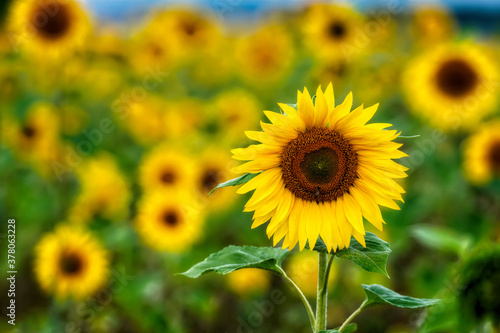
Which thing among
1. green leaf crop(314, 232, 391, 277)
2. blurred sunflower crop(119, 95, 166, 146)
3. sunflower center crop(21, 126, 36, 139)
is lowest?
green leaf crop(314, 232, 391, 277)

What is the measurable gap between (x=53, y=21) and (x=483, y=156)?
7.38 feet

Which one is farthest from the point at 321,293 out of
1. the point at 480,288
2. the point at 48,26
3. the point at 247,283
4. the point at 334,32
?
the point at 334,32

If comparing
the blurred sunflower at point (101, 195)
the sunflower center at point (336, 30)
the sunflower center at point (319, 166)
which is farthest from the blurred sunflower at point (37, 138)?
the sunflower center at point (319, 166)

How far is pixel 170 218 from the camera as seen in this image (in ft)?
9.25

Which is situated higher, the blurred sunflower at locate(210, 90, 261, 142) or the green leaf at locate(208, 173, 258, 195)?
the blurred sunflower at locate(210, 90, 261, 142)

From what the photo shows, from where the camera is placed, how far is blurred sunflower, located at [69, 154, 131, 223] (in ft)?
9.81

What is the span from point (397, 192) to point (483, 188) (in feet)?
8.12

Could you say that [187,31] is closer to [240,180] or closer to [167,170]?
[167,170]

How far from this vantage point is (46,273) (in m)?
2.55

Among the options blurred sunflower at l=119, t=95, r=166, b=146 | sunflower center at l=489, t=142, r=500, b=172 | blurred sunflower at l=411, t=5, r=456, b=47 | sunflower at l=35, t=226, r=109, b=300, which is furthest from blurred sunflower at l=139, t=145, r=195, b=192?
blurred sunflower at l=411, t=5, r=456, b=47

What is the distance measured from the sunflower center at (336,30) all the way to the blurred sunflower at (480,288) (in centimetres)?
270

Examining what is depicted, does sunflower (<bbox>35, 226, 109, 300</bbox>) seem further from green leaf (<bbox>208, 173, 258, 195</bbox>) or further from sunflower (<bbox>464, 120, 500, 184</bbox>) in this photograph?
sunflower (<bbox>464, 120, 500, 184</bbox>)

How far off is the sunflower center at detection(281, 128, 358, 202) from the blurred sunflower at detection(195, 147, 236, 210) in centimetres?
193

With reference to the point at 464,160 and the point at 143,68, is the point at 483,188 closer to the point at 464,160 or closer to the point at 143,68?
the point at 464,160
